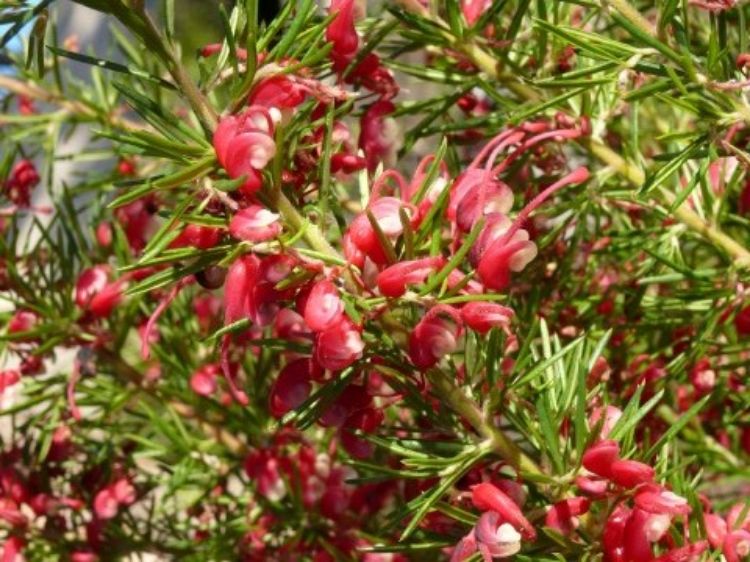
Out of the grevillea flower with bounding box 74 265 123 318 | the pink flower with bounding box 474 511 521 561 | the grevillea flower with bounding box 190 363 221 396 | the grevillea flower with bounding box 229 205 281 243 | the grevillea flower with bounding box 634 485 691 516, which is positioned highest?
the grevillea flower with bounding box 229 205 281 243

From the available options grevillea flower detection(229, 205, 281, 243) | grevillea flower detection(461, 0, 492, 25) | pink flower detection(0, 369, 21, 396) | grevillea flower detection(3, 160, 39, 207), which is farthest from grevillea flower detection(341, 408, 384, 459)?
grevillea flower detection(3, 160, 39, 207)

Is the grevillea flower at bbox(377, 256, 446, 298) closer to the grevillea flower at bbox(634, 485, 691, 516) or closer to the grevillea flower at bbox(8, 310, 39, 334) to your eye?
the grevillea flower at bbox(634, 485, 691, 516)

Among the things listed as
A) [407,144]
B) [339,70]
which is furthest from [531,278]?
[339,70]

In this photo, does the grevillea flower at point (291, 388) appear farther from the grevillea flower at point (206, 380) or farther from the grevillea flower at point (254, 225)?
the grevillea flower at point (206, 380)

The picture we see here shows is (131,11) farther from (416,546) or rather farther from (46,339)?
(46,339)

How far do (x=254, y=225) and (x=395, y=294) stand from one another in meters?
0.06

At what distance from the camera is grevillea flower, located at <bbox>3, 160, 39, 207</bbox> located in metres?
0.81

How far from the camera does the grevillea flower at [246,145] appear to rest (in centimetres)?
37

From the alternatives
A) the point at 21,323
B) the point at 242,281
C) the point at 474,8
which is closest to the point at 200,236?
the point at 242,281

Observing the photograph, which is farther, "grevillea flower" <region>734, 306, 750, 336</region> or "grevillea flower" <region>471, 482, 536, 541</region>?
"grevillea flower" <region>734, 306, 750, 336</region>

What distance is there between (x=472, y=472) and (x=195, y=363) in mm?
380

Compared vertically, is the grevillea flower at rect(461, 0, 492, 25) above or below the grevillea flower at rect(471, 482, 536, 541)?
above

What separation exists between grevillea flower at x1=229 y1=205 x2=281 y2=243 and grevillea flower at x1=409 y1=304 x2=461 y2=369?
0.07 meters

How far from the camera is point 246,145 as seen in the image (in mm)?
371
